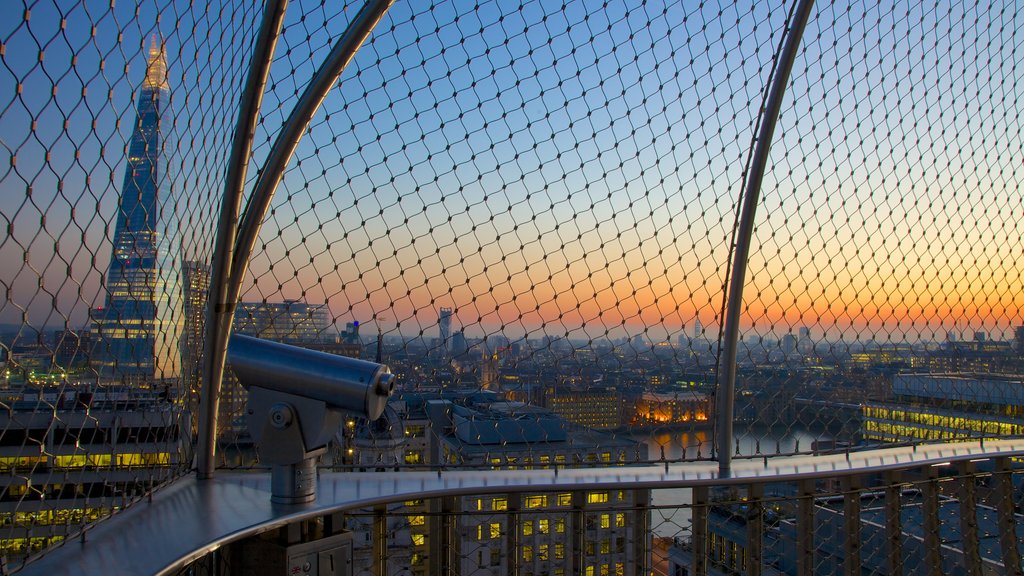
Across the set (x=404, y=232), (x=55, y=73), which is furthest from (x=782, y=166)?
(x=55, y=73)

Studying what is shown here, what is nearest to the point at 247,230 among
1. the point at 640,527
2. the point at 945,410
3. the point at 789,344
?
the point at 640,527

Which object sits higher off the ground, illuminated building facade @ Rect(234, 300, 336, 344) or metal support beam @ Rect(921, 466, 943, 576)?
illuminated building facade @ Rect(234, 300, 336, 344)

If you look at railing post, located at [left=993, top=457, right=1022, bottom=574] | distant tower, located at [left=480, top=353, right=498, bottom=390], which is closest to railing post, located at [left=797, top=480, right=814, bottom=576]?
railing post, located at [left=993, top=457, right=1022, bottom=574]

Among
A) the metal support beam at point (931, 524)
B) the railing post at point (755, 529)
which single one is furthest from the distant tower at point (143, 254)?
the metal support beam at point (931, 524)

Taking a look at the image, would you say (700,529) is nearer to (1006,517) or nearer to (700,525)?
(700,525)

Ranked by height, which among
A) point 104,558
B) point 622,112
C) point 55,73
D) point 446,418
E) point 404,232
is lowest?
point 104,558

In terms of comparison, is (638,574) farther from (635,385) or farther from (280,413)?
(280,413)

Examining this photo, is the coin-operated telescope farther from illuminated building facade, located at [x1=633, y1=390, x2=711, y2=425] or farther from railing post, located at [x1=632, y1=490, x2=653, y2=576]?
illuminated building facade, located at [x1=633, y1=390, x2=711, y2=425]
